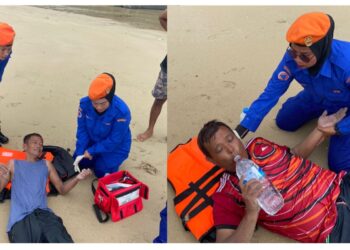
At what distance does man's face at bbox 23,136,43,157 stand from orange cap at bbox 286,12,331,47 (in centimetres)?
217

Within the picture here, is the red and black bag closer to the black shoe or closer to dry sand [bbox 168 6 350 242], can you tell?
dry sand [bbox 168 6 350 242]

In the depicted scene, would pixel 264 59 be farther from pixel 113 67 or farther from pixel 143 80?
pixel 113 67

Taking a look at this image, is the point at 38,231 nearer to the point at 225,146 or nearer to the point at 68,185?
the point at 68,185

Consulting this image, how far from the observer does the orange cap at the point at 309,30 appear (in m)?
2.27

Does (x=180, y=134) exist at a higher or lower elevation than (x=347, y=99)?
lower

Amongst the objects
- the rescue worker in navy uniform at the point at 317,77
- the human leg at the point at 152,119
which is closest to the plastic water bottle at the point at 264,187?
the rescue worker in navy uniform at the point at 317,77

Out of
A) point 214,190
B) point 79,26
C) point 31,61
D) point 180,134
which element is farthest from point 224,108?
point 79,26

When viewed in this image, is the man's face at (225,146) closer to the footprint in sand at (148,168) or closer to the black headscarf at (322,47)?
the black headscarf at (322,47)

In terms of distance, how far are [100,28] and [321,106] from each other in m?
6.05

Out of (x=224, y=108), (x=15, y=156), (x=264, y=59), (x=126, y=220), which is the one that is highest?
(x=264, y=59)

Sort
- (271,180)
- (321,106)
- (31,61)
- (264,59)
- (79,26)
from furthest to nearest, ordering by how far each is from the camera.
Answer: (79,26) < (31,61) < (264,59) < (321,106) < (271,180)

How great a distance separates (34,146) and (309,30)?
231cm

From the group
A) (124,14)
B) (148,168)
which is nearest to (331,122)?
(148,168)

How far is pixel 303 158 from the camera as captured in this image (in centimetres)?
259
